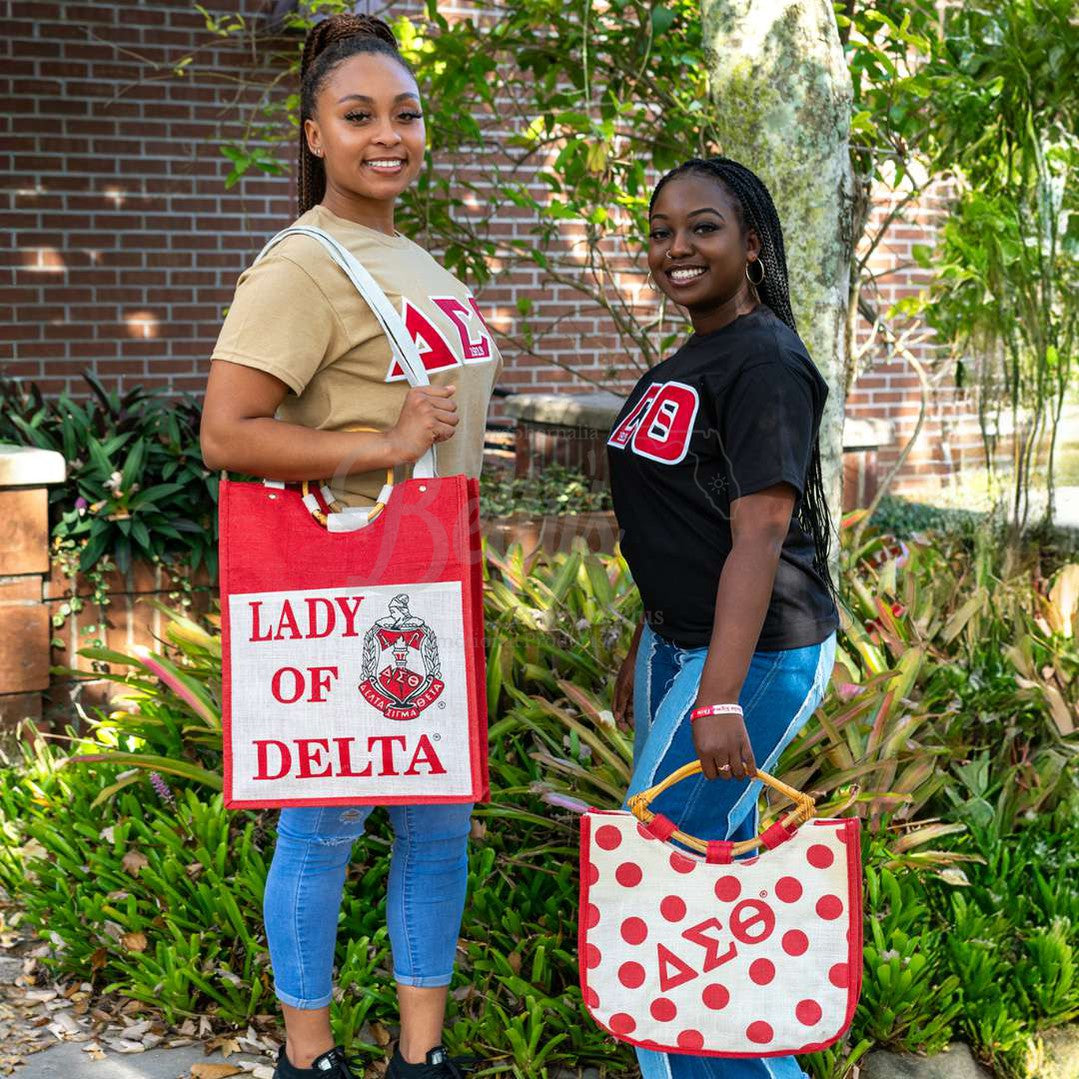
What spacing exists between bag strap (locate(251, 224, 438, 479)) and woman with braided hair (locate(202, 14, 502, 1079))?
18 millimetres

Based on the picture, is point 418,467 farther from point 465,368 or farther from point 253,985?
point 253,985

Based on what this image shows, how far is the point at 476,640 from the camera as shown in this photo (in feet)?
8.01

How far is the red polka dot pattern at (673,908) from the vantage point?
224cm

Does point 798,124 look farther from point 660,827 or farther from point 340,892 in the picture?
point 340,892

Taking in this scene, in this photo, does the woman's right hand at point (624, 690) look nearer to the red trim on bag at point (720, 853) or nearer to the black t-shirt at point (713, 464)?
the black t-shirt at point (713, 464)

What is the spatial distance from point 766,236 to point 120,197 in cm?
532

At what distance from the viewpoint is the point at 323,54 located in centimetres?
255

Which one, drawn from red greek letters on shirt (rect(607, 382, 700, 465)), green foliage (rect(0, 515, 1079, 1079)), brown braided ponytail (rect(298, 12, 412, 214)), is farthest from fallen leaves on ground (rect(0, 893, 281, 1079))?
brown braided ponytail (rect(298, 12, 412, 214))

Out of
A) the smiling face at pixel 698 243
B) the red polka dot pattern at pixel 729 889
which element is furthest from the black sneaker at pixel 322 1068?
the smiling face at pixel 698 243

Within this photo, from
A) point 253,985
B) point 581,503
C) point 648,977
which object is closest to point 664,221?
point 648,977

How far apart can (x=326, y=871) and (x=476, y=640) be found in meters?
0.55

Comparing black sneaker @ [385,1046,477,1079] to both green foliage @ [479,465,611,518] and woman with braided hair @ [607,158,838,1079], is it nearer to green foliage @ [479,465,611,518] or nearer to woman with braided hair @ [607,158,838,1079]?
woman with braided hair @ [607,158,838,1079]

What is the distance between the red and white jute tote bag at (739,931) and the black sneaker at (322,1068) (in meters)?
0.68

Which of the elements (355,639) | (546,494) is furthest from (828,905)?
(546,494)
